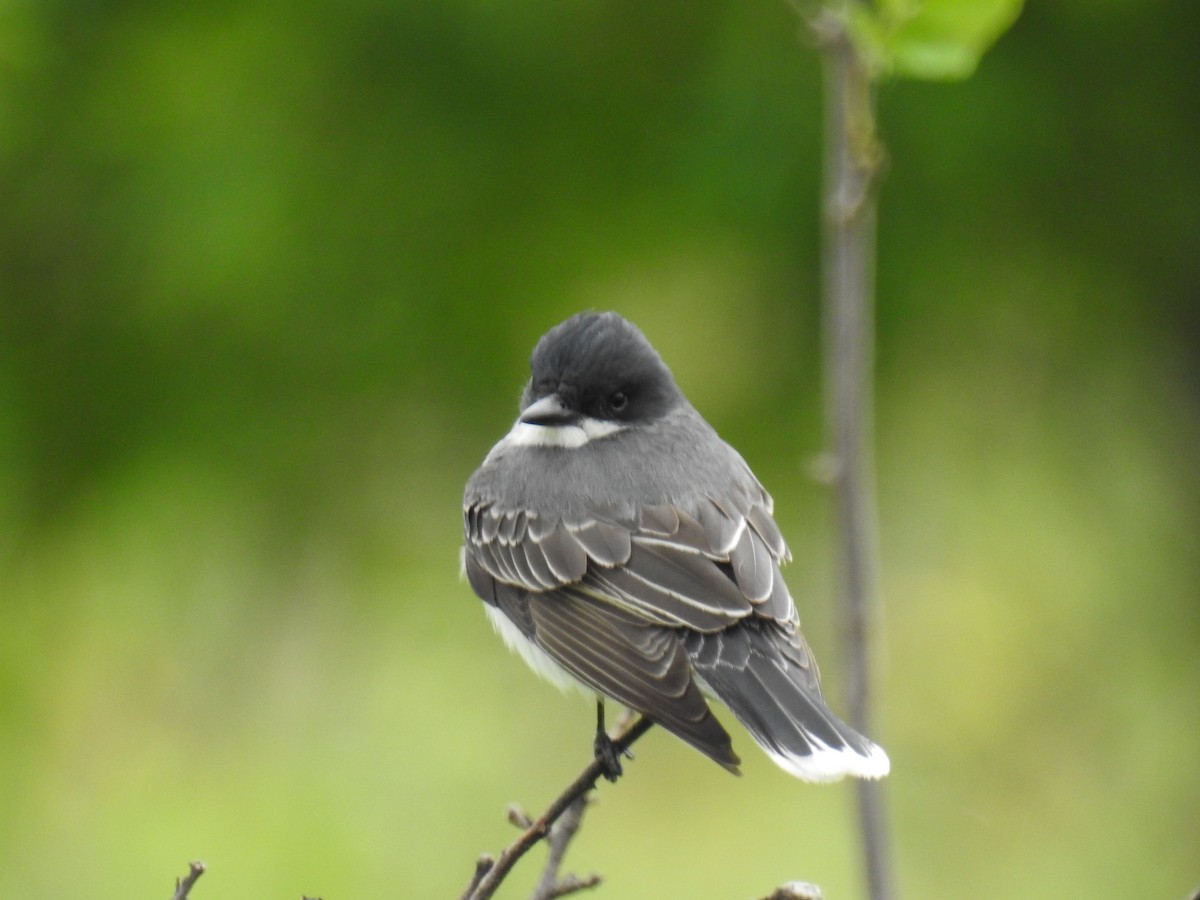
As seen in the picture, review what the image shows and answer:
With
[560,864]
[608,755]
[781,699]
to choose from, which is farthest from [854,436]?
[560,864]

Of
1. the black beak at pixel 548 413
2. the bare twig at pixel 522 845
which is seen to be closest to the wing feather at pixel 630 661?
the bare twig at pixel 522 845

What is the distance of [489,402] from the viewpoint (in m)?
4.48

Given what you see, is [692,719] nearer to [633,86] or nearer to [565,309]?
[565,309]

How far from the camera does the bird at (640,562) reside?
2.62 metres

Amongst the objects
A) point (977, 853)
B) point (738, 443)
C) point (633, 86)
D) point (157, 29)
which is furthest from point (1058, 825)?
point (157, 29)

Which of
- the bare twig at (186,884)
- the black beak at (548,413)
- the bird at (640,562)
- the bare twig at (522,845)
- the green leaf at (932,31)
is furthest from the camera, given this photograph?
the black beak at (548,413)

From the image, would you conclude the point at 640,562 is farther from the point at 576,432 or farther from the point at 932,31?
the point at 932,31

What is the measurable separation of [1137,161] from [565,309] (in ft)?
6.36

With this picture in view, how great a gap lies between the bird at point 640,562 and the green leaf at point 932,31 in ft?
3.45

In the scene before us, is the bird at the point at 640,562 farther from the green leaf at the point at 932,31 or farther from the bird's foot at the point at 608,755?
the green leaf at the point at 932,31

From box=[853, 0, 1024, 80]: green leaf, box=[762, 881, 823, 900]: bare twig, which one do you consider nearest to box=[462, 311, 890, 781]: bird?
box=[762, 881, 823, 900]: bare twig

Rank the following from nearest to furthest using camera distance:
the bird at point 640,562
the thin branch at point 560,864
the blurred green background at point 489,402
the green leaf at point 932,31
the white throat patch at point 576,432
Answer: the thin branch at point 560,864
the green leaf at point 932,31
the bird at point 640,562
the white throat patch at point 576,432
the blurred green background at point 489,402

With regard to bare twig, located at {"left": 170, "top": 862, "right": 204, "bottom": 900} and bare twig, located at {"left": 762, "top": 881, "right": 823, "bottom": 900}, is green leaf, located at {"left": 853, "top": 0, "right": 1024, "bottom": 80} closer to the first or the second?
bare twig, located at {"left": 762, "top": 881, "right": 823, "bottom": 900}

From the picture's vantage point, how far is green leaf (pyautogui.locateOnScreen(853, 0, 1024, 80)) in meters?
2.34
